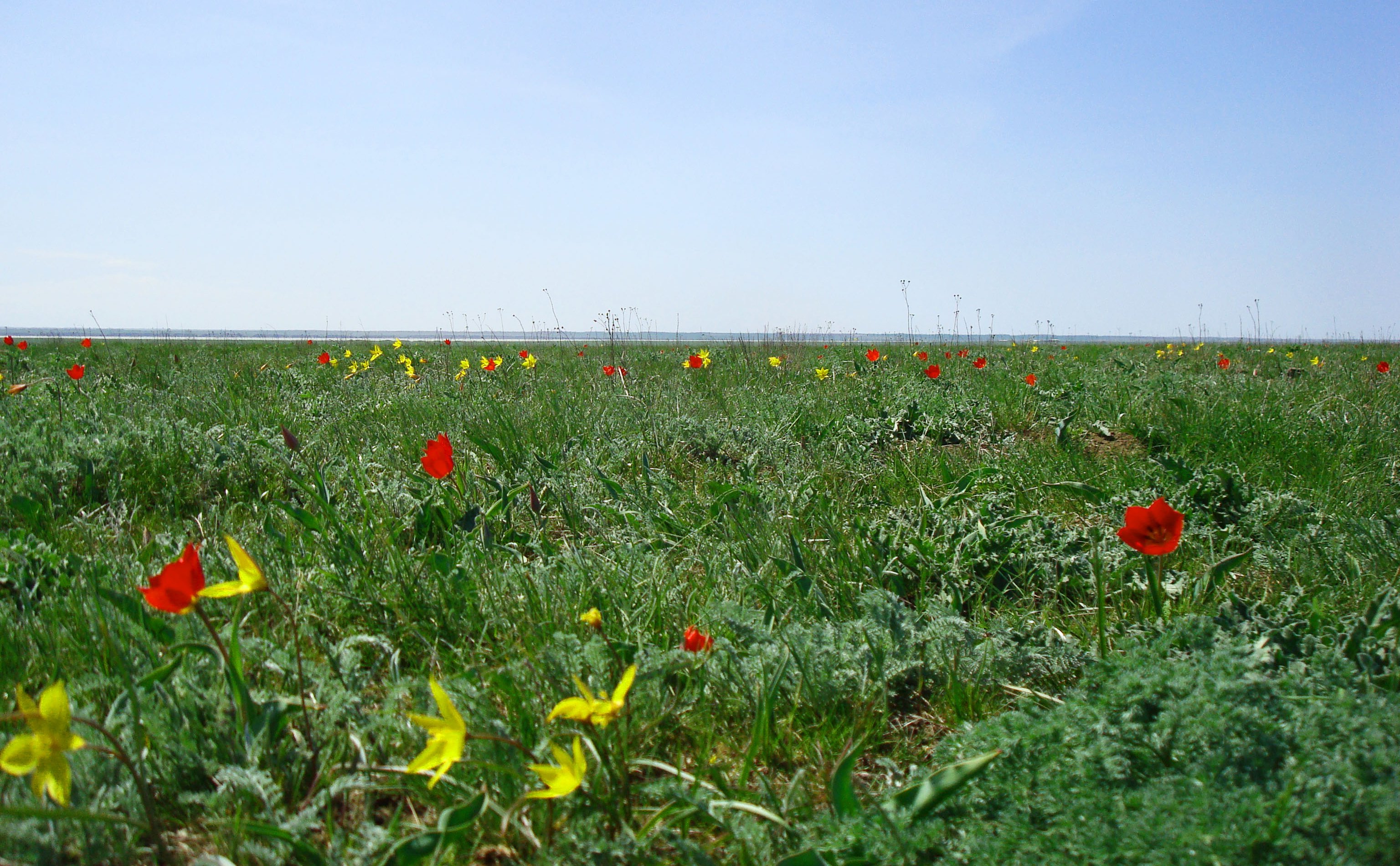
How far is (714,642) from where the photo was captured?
1558 mm

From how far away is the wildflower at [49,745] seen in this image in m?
0.86

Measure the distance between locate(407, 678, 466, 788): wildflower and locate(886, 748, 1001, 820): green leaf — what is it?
60 centimetres

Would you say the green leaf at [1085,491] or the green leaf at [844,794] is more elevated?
the green leaf at [1085,491]

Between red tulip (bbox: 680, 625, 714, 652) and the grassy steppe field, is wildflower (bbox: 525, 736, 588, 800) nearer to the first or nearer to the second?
the grassy steppe field

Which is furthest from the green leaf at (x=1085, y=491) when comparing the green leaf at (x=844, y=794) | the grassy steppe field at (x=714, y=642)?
the green leaf at (x=844, y=794)

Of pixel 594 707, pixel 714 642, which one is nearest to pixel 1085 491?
pixel 714 642

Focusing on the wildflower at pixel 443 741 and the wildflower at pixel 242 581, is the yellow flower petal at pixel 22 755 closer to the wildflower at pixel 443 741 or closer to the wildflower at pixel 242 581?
the wildflower at pixel 242 581

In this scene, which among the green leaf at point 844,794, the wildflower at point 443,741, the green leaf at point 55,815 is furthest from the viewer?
the green leaf at point 844,794

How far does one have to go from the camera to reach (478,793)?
3.42 ft

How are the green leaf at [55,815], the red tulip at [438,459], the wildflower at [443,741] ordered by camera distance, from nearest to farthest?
the green leaf at [55,815]
the wildflower at [443,741]
the red tulip at [438,459]

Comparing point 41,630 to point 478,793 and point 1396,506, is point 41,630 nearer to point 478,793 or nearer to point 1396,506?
point 478,793

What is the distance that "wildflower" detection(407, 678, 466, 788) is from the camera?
0.94 m

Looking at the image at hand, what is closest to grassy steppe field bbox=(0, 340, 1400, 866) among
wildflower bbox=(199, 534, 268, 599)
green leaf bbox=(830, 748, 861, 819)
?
green leaf bbox=(830, 748, 861, 819)

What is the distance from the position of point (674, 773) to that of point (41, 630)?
1323 millimetres
